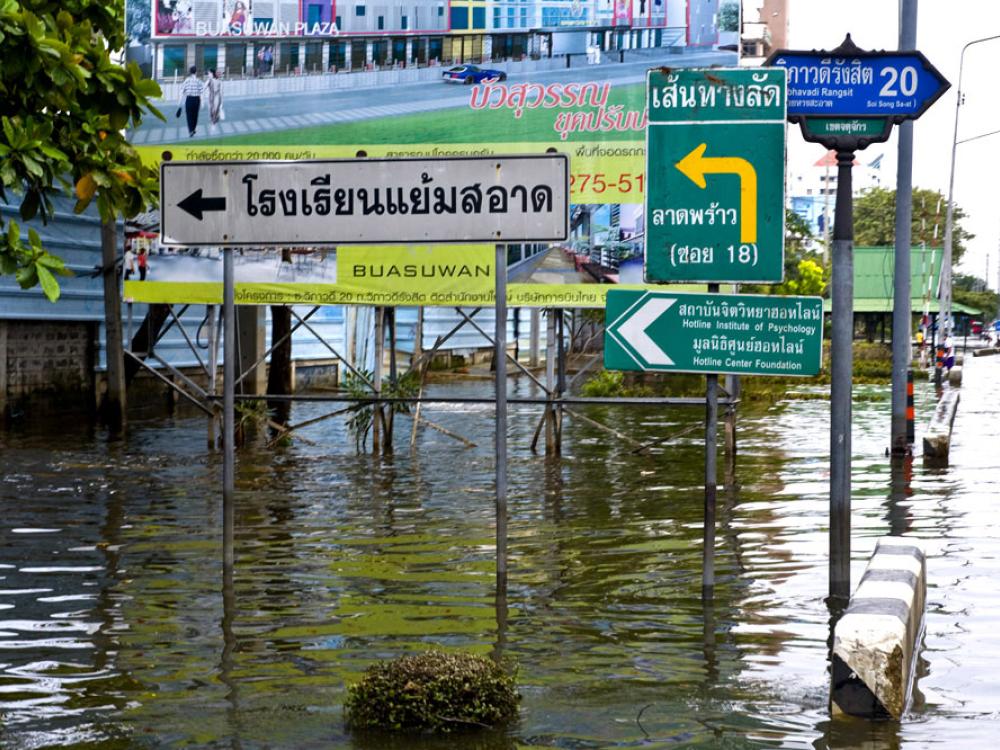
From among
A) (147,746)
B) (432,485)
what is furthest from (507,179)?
(432,485)

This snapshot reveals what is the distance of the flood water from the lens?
21.4 ft

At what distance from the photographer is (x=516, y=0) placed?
20172 mm

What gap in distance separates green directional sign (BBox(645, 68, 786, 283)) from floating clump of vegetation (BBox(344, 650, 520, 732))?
2754 mm

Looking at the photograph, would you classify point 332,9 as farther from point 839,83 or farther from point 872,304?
point 872,304

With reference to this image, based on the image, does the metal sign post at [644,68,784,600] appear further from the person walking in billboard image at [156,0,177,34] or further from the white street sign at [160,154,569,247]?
the person walking in billboard image at [156,0,177,34]

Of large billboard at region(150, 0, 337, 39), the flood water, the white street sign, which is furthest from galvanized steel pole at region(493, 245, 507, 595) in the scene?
large billboard at region(150, 0, 337, 39)

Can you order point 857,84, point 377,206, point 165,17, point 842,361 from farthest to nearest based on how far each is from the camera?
point 165,17
point 842,361
point 857,84
point 377,206

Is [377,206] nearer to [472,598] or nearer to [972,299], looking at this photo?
[472,598]

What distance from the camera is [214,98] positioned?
20.6 m

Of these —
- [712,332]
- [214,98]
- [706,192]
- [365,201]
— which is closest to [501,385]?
[712,332]

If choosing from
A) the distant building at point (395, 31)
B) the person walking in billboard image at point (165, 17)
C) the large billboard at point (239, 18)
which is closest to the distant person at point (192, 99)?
the distant building at point (395, 31)

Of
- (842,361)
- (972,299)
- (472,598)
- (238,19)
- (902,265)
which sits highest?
(238,19)

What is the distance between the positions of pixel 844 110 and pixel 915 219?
294 ft

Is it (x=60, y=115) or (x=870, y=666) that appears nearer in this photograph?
(x=870, y=666)
